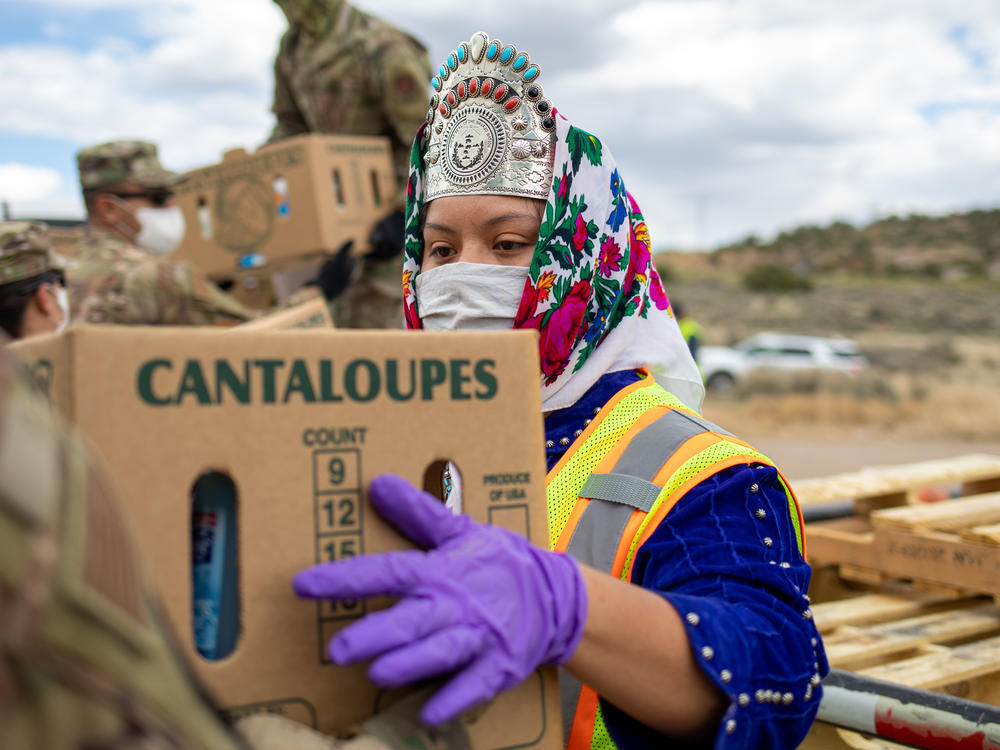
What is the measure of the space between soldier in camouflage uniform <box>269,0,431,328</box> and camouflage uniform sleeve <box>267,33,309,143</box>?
0.12 ft

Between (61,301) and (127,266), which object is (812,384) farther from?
(61,301)

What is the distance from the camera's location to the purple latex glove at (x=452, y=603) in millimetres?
1001

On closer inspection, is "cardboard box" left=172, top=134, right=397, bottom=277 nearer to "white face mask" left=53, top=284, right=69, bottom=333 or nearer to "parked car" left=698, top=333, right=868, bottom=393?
"white face mask" left=53, top=284, right=69, bottom=333

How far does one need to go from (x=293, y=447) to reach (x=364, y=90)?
4647 mm

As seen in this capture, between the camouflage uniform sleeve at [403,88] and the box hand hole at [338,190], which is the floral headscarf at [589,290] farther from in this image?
the camouflage uniform sleeve at [403,88]

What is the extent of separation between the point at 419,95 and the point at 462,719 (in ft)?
14.6

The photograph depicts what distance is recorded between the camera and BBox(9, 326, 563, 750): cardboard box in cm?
105

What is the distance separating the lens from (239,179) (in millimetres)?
5070

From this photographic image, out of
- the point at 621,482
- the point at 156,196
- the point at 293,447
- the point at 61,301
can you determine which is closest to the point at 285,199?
the point at 156,196

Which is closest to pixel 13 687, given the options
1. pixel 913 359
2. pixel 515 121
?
pixel 515 121

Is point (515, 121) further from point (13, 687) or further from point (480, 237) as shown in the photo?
point (13, 687)

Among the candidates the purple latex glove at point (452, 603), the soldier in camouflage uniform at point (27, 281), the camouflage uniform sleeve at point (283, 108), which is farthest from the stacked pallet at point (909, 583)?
the camouflage uniform sleeve at point (283, 108)

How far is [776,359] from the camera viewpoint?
→ 20.4 m

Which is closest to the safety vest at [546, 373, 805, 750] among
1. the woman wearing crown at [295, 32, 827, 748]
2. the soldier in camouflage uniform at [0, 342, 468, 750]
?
the woman wearing crown at [295, 32, 827, 748]
